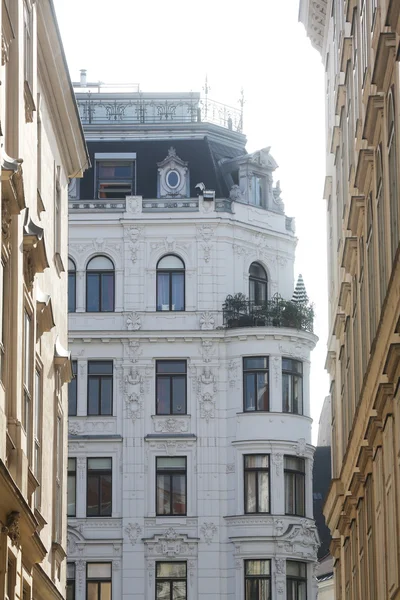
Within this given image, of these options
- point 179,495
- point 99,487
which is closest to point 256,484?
point 179,495

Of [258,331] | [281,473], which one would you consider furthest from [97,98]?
[281,473]

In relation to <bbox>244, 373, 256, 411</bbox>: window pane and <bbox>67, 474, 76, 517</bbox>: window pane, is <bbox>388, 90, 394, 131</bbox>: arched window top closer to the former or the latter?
<bbox>244, 373, 256, 411</bbox>: window pane

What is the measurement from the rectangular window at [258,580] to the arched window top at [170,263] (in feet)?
36.8

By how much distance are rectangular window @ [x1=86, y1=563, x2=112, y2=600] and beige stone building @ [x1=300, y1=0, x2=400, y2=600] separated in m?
15.9

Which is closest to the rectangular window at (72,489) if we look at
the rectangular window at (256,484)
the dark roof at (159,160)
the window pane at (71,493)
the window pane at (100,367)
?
the window pane at (71,493)

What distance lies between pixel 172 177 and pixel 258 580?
15.8 metres

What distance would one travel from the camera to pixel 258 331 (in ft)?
181

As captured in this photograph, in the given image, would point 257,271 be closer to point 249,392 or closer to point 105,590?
point 249,392

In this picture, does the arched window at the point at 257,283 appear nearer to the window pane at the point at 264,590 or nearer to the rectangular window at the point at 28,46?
the window pane at the point at 264,590

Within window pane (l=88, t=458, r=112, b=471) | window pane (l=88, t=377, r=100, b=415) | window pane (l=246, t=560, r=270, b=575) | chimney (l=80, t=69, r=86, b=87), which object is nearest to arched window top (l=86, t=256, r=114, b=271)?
window pane (l=88, t=377, r=100, b=415)

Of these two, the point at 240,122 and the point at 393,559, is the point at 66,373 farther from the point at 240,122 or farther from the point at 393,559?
the point at 240,122

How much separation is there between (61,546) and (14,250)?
11751mm

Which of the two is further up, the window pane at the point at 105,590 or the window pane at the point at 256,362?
the window pane at the point at 256,362

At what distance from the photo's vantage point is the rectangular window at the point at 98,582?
177 feet
